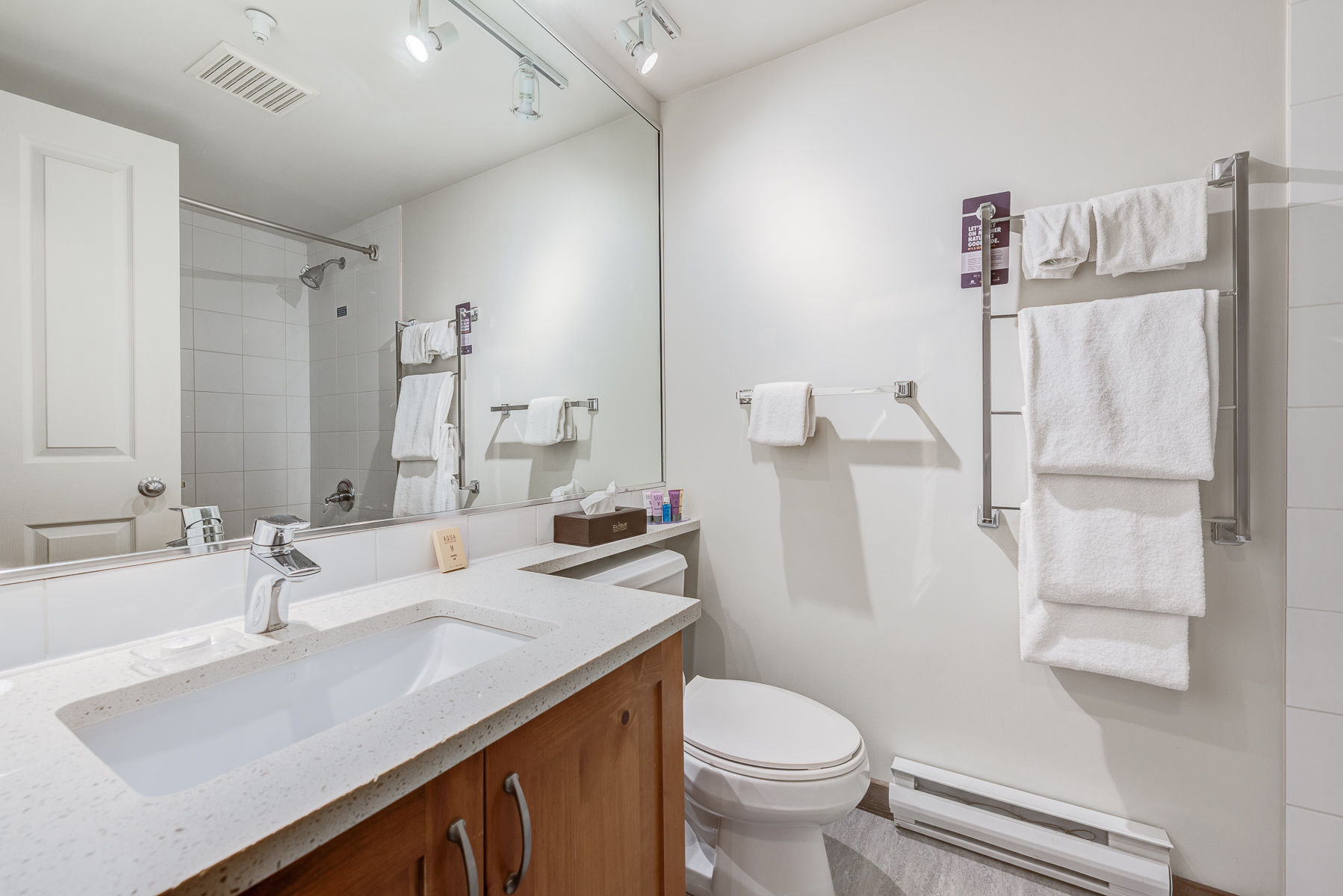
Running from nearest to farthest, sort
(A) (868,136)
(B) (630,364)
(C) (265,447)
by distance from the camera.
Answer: (C) (265,447) → (A) (868,136) → (B) (630,364)

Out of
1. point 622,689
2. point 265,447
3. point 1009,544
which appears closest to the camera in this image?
point 622,689

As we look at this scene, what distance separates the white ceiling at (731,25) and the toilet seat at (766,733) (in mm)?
1934

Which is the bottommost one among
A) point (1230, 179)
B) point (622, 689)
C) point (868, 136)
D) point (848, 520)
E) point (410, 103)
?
point (622, 689)

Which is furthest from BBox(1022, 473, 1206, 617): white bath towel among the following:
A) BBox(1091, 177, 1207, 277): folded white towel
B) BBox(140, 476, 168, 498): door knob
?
BBox(140, 476, 168, 498): door knob

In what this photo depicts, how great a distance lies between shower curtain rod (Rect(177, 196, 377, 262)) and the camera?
86 centimetres

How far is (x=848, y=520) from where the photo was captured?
1.66 metres

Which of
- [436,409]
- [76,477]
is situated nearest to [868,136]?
[436,409]

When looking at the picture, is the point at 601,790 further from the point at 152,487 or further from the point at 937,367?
the point at 937,367

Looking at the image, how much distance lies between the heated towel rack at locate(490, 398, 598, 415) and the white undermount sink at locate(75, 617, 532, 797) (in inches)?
24.4

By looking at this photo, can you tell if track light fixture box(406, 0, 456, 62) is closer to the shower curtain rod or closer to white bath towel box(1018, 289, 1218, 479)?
the shower curtain rod

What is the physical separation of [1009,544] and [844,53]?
5.04ft

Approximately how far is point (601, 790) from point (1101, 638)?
3.97 feet

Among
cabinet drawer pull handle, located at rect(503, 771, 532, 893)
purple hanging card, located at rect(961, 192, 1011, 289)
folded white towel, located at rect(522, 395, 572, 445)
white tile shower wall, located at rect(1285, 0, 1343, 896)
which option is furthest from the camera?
folded white towel, located at rect(522, 395, 572, 445)

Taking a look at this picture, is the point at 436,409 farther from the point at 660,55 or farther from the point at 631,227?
the point at 660,55
